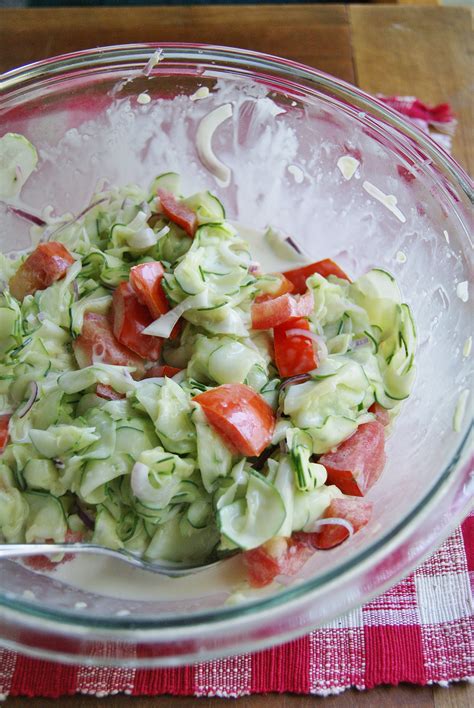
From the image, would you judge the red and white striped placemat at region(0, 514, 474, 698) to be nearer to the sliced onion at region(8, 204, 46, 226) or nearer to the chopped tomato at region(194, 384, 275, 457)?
the chopped tomato at region(194, 384, 275, 457)

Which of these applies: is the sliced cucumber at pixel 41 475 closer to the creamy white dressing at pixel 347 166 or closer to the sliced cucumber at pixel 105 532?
the sliced cucumber at pixel 105 532

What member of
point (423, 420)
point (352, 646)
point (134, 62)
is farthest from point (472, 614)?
point (134, 62)

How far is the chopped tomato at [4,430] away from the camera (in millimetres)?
1756

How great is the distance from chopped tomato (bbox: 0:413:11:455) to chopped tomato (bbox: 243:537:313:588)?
0.62 m

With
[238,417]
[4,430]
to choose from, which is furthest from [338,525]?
[4,430]

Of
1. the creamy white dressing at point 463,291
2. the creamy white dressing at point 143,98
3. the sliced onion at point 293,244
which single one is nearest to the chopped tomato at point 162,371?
the sliced onion at point 293,244

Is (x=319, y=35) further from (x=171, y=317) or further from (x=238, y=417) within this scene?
(x=238, y=417)

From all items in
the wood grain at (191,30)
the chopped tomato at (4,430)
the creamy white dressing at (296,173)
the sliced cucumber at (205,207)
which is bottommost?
the chopped tomato at (4,430)

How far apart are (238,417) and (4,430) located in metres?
0.56

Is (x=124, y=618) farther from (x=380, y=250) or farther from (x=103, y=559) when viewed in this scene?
(x=380, y=250)

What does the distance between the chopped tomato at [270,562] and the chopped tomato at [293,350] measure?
1.45ft

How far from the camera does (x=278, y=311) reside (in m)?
1.90

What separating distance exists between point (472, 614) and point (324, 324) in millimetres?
791

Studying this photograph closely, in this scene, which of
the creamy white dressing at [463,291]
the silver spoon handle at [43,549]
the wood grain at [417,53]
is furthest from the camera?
the wood grain at [417,53]
